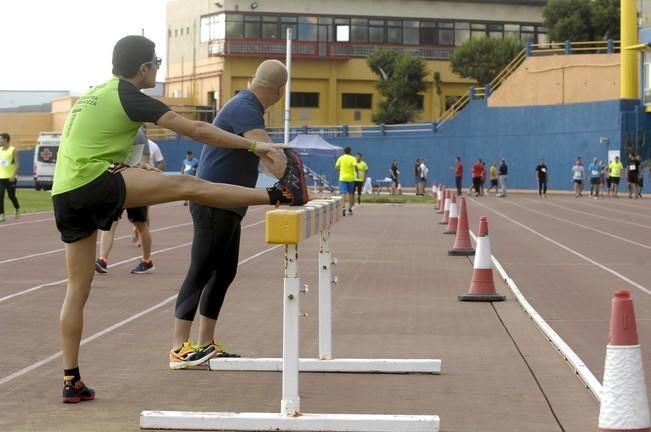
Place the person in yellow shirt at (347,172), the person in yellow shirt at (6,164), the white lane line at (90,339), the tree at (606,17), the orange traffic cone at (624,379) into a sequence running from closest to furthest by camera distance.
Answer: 1. the orange traffic cone at (624,379)
2. the white lane line at (90,339)
3. the person in yellow shirt at (6,164)
4. the person in yellow shirt at (347,172)
5. the tree at (606,17)

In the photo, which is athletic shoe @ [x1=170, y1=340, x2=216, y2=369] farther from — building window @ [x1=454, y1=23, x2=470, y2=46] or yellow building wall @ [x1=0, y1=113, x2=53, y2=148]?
building window @ [x1=454, y1=23, x2=470, y2=46]

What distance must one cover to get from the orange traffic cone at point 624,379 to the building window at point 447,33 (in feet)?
286

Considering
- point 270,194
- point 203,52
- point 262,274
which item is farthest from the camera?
point 203,52

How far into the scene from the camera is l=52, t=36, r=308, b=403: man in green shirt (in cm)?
706

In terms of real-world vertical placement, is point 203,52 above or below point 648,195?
above

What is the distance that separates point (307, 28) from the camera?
3460 inches

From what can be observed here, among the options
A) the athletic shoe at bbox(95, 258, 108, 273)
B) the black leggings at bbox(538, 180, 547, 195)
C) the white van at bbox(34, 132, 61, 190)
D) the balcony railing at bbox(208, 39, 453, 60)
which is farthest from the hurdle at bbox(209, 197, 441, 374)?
the balcony railing at bbox(208, 39, 453, 60)

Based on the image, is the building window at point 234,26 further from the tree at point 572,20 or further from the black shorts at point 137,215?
the black shorts at point 137,215

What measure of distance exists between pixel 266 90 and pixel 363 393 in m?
2.12

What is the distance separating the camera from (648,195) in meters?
55.6

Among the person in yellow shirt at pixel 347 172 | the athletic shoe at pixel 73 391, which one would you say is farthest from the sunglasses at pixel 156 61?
the person in yellow shirt at pixel 347 172

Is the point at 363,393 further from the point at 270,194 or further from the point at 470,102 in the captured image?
the point at 470,102

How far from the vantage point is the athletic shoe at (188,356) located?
8.48 meters

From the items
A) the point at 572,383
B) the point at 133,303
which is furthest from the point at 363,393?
the point at 133,303
